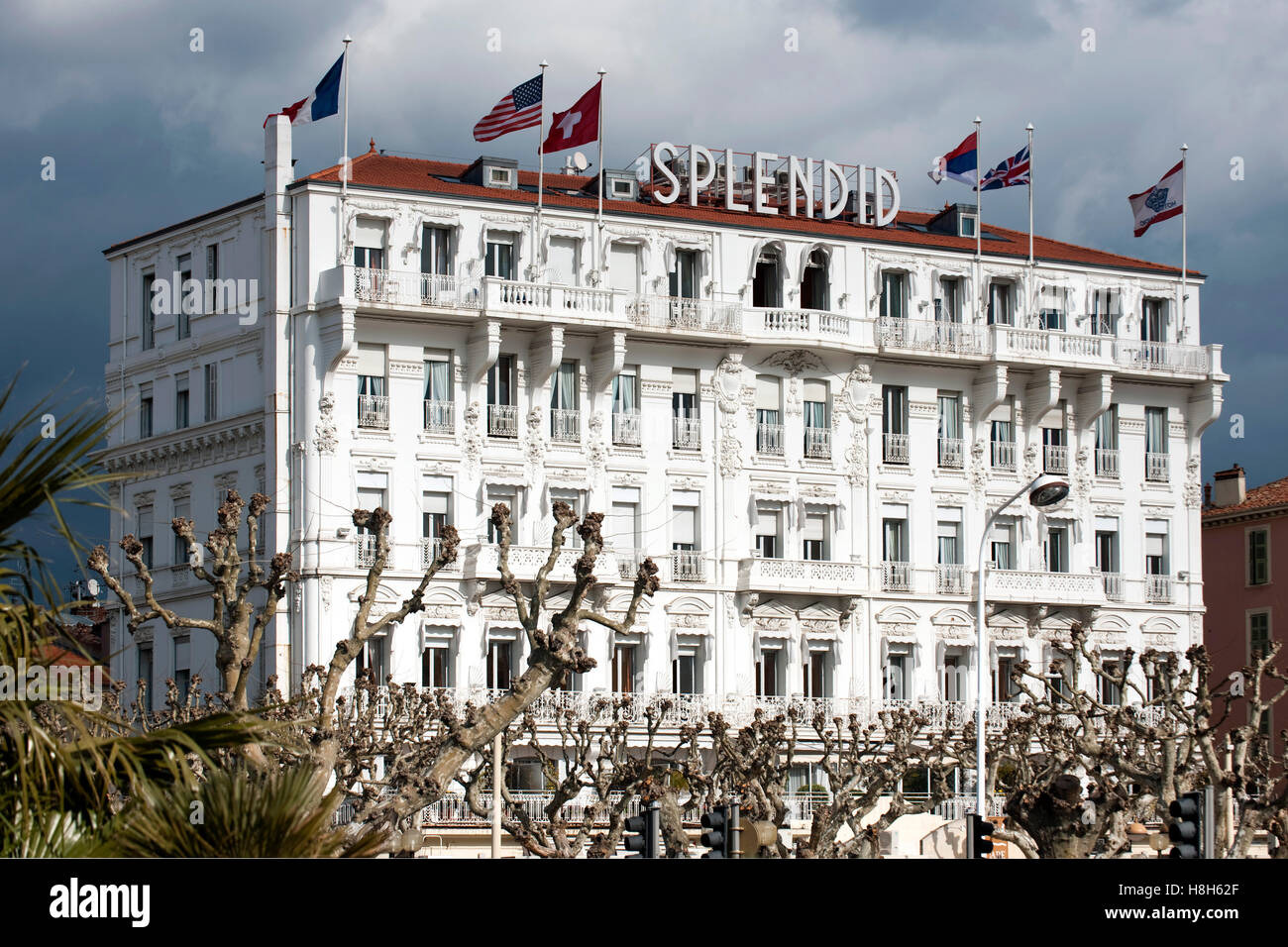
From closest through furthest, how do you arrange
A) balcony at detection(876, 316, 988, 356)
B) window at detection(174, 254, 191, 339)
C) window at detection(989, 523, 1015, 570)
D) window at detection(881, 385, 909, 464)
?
window at detection(174, 254, 191, 339)
balcony at detection(876, 316, 988, 356)
window at detection(881, 385, 909, 464)
window at detection(989, 523, 1015, 570)

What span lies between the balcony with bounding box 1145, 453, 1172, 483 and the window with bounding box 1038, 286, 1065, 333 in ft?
20.3

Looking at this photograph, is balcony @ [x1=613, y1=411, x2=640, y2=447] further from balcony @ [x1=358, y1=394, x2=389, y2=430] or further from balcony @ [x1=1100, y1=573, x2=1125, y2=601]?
balcony @ [x1=1100, y1=573, x2=1125, y2=601]

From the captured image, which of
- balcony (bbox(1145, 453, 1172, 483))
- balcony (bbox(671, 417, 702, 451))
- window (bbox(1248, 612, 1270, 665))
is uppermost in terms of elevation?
balcony (bbox(671, 417, 702, 451))

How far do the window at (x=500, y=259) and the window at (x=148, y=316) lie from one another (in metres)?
12.7

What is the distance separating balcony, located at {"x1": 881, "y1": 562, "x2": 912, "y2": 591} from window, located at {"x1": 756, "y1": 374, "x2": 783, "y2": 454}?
5.82m

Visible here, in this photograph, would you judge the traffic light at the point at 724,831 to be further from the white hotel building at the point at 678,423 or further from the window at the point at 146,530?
the window at the point at 146,530

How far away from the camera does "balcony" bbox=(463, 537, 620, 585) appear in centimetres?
6862

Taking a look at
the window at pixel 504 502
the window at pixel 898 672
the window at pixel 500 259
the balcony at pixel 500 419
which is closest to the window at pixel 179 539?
the window at pixel 504 502

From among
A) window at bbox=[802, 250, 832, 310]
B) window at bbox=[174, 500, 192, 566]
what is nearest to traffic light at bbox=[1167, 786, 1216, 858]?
window at bbox=[802, 250, 832, 310]

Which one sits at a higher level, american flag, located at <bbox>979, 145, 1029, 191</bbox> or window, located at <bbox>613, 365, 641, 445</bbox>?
american flag, located at <bbox>979, 145, 1029, 191</bbox>

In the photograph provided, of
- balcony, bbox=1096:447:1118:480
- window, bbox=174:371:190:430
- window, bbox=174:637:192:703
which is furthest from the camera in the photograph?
balcony, bbox=1096:447:1118:480

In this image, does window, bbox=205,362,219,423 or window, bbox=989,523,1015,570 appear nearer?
window, bbox=205,362,219,423

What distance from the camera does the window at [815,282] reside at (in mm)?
77188

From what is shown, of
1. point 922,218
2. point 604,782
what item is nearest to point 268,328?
point 604,782
